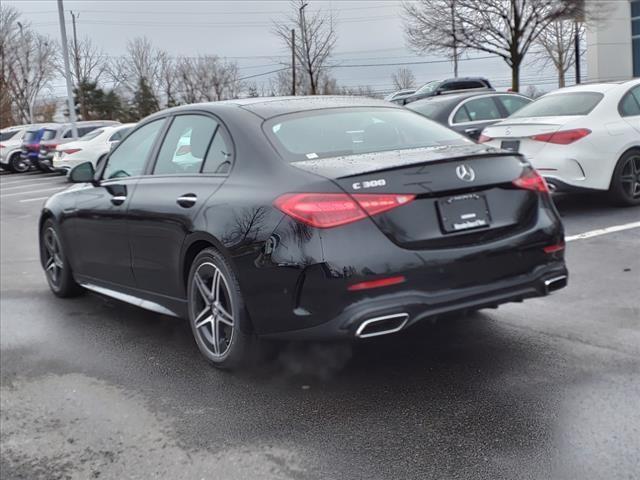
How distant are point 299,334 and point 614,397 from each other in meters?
1.54

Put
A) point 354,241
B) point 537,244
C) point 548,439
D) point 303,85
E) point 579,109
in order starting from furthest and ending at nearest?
point 303,85
point 579,109
point 537,244
point 354,241
point 548,439

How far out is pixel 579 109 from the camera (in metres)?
8.59

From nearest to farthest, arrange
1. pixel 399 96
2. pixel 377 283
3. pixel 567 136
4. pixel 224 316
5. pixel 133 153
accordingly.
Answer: pixel 377 283 → pixel 224 316 → pixel 133 153 → pixel 567 136 → pixel 399 96

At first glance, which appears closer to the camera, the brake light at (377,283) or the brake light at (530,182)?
the brake light at (377,283)

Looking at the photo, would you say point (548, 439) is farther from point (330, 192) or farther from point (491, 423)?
point (330, 192)

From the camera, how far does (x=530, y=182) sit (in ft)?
13.3

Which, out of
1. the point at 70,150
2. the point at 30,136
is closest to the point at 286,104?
the point at 70,150

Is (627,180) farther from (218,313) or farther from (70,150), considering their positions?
(70,150)

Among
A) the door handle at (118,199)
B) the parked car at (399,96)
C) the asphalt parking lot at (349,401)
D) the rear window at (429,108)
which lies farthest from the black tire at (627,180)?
the parked car at (399,96)

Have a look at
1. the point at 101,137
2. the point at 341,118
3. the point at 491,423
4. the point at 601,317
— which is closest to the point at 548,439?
the point at 491,423

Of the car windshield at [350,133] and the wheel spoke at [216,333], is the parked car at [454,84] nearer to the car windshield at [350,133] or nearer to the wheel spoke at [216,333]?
the car windshield at [350,133]

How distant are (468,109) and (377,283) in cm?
862

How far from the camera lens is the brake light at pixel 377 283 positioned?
138 inches

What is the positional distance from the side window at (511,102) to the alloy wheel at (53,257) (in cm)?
795
